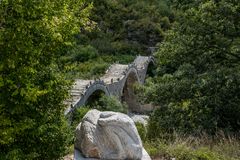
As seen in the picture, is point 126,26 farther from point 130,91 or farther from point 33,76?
point 33,76

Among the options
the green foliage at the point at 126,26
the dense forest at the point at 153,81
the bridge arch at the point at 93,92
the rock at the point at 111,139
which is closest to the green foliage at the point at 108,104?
the dense forest at the point at 153,81

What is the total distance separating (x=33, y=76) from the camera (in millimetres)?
6324

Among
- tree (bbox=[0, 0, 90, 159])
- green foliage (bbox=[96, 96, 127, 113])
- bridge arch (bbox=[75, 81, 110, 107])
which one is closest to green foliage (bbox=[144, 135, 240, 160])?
tree (bbox=[0, 0, 90, 159])

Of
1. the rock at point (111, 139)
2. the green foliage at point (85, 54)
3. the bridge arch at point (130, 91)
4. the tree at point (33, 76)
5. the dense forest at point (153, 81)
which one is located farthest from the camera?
the green foliage at point (85, 54)

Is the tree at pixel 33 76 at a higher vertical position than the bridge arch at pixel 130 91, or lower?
higher

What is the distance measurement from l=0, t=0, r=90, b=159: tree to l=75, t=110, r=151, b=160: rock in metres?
0.46

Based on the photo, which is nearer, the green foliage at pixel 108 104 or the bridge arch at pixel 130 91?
the green foliage at pixel 108 104

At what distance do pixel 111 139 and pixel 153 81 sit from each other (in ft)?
28.9

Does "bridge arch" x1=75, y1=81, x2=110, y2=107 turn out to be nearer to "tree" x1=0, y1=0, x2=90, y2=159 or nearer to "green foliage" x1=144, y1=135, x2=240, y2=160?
"green foliage" x1=144, y1=135, x2=240, y2=160

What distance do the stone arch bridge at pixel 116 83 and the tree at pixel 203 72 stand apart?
8.61m

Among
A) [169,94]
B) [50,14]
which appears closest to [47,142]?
[50,14]

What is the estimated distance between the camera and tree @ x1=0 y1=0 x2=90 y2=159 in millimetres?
5867

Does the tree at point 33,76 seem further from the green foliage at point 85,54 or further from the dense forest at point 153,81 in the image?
the green foliage at point 85,54

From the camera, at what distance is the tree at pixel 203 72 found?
1345 cm
